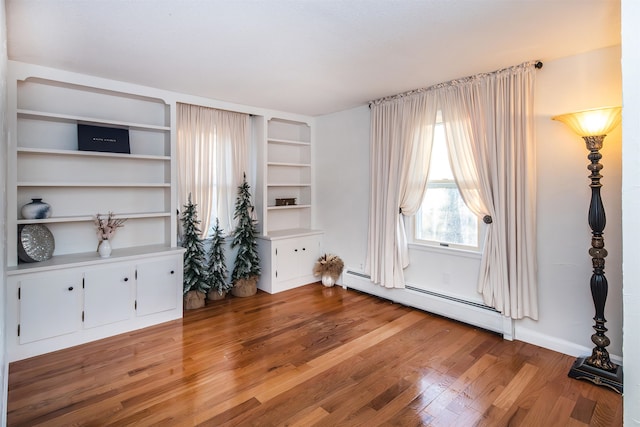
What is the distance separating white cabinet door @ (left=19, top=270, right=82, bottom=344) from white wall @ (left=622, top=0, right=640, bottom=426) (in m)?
3.67

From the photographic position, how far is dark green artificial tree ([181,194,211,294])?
3902 millimetres

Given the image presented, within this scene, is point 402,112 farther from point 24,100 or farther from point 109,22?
point 24,100

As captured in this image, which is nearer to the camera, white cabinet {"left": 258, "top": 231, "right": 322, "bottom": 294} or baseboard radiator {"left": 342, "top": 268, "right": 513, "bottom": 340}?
baseboard radiator {"left": 342, "top": 268, "right": 513, "bottom": 340}

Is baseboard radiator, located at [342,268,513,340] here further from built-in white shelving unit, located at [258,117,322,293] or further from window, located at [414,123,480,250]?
built-in white shelving unit, located at [258,117,322,293]

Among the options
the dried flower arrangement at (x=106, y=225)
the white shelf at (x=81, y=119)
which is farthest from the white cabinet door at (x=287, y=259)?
the white shelf at (x=81, y=119)

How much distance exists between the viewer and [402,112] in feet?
12.7

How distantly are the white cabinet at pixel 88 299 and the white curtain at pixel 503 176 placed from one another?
319 centimetres

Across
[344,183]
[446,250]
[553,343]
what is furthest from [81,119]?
[553,343]

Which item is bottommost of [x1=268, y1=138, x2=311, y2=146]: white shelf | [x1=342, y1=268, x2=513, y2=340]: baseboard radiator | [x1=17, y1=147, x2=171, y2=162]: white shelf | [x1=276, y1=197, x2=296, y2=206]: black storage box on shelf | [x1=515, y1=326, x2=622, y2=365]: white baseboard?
[x1=515, y1=326, x2=622, y2=365]: white baseboard

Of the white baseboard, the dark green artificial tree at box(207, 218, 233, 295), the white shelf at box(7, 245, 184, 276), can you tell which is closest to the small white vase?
the white shelf at box(7, 245, 184, 276)

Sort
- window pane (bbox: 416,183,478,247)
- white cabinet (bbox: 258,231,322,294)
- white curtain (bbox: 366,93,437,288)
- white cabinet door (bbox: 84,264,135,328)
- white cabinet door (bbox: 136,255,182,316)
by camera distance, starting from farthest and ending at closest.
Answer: white cabinet (bbox: 258,231,322,294), white curtain (bbox: 366,93,437,288), window pane (bbox: 416,183,478,247), white cabinet door (bbox: 136,255,182,316), white cabinet door (bbox: 84,264,135,328)

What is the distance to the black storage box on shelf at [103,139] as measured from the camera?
326 cm

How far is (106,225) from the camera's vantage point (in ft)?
10.9

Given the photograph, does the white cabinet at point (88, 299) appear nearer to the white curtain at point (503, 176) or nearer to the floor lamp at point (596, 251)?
the white curtain at point (503, 176)
